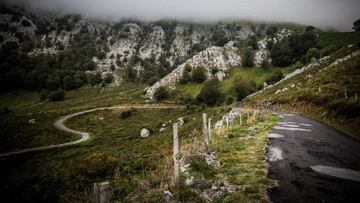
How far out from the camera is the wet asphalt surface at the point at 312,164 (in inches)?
350

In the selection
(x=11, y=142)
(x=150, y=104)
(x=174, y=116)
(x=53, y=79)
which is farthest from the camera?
(x=53, y=79)

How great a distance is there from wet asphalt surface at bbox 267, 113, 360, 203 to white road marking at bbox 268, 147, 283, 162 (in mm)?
209

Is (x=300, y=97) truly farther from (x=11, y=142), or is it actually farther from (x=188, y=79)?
(x=188, y=79)

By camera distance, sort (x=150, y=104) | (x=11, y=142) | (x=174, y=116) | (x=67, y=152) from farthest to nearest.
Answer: (x=150, y=104) < (x=174, y=116) < (x=11, y=142) < (x=67, y=152)

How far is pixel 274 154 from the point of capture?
14.7 meters

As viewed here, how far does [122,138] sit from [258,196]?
67234 millimetres

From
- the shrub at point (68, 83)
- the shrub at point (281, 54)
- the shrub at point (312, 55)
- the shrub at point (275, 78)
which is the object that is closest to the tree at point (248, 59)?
the shrub at point (281, 54)

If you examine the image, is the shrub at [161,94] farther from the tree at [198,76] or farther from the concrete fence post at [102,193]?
the concrete fence post at [102,193]

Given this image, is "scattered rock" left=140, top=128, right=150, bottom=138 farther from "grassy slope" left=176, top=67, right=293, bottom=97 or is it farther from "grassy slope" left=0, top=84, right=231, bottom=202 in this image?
"grassy slope" left=176, top=67, right=293, bottom=97

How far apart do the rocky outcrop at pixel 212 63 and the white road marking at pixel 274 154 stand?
11908 centimetres

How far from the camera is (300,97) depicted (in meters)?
49.1

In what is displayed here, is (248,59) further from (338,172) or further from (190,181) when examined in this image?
(190,181)

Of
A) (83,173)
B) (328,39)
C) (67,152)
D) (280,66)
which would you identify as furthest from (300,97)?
(328,39)

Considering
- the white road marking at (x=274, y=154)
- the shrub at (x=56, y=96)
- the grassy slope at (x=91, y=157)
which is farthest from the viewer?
the shrub at (x=56, y=96)
